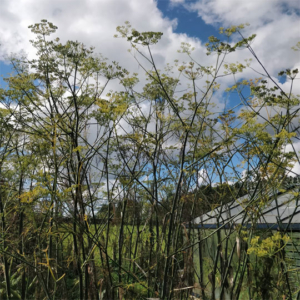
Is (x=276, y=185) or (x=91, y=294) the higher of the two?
(x=276, y=185)

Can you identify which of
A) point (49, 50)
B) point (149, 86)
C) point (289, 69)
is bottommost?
point (289, 69)

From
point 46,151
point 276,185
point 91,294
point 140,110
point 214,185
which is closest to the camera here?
point 276,185

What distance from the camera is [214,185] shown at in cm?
341

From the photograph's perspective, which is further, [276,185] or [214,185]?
[214,185]

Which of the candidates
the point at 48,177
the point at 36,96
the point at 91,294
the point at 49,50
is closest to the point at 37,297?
the point at 91,294

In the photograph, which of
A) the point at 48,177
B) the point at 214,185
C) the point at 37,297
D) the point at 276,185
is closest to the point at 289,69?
the point at 276,185

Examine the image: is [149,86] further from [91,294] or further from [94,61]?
[91,294]

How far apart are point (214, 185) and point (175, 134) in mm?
835

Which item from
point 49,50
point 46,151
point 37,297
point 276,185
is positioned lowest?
point 37,297

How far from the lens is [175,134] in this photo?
3.86m

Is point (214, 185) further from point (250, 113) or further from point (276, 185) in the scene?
point (276, 185)

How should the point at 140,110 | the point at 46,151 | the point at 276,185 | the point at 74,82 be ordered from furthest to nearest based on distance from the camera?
the point at 140,110 → the point at 74,82 → the point at 46,151 → the point at 276,185

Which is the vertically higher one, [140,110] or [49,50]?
[49,50]

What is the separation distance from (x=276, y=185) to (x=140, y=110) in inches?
81.8
